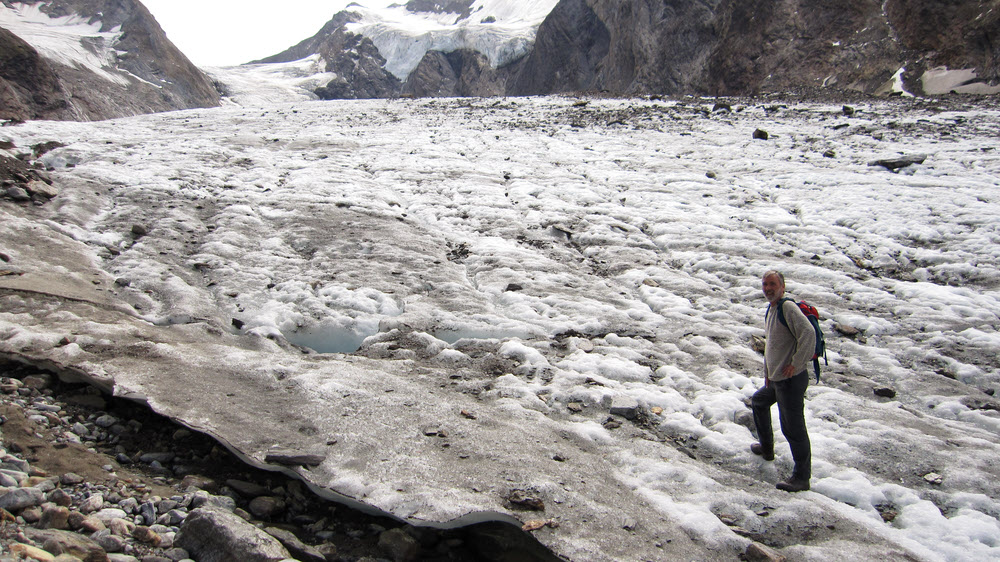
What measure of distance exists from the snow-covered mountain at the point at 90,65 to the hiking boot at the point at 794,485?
1000 inches

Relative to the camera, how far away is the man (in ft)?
12.9

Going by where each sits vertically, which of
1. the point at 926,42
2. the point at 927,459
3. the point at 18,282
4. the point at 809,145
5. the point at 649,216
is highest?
the point at 926,42

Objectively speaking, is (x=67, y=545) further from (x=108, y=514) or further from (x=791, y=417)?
(x=791, y=417)

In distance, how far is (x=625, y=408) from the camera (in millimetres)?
4707

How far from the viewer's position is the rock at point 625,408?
4.68 meters

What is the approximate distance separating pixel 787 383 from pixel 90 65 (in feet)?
159

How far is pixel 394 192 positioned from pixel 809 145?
10114 millimetres

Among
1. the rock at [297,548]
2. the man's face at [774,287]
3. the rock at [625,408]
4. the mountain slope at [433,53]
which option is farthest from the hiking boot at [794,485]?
the mountain slope at [433,53]

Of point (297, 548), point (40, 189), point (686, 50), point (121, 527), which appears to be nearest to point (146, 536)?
point (121, 527)

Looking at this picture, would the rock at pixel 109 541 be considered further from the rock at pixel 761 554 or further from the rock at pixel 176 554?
the rock at pixel 761 554

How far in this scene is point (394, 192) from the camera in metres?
10.5

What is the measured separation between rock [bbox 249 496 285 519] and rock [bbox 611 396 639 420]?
9.26 ft

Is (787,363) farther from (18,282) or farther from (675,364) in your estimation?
(18,282)

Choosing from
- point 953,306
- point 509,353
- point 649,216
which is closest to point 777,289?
point 509,353
